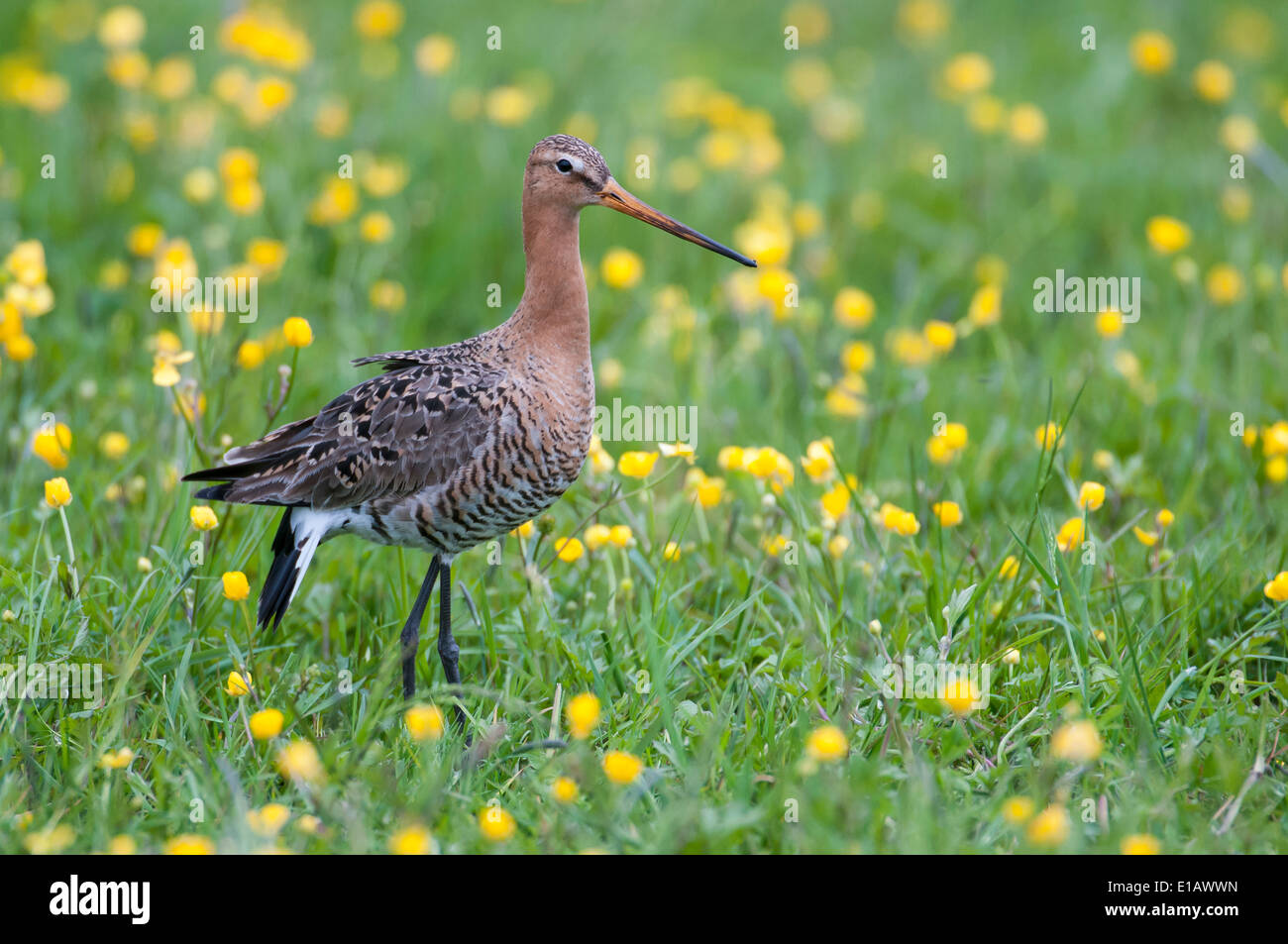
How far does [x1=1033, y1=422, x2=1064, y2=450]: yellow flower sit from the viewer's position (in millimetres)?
4852

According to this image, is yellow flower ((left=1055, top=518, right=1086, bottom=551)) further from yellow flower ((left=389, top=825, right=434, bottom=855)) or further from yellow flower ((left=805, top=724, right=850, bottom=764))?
yellow flower ((left=389, top=825, right=434, bottom=855))

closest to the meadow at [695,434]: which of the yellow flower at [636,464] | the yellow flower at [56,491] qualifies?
the yellow flower at [56,491]

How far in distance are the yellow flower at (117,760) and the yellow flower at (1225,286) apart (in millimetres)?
5853

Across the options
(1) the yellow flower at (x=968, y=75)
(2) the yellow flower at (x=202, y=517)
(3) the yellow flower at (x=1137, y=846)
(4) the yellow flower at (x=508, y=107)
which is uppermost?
(1) the yellow flower at (x=968, y=75)

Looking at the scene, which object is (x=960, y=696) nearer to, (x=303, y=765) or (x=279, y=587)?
(x=303, y=765)

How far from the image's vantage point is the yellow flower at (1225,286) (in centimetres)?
739

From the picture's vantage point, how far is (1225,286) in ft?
24.2

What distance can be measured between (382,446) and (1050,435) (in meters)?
2.59

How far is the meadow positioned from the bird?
27cm

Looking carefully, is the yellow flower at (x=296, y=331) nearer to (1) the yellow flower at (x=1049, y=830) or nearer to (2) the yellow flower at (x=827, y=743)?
(2) the yellow flower at (x=827, y=743)

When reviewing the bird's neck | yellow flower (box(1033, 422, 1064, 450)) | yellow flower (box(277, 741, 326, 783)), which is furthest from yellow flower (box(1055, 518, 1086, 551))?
yellow flower (box(277, 741, 326, 783))
